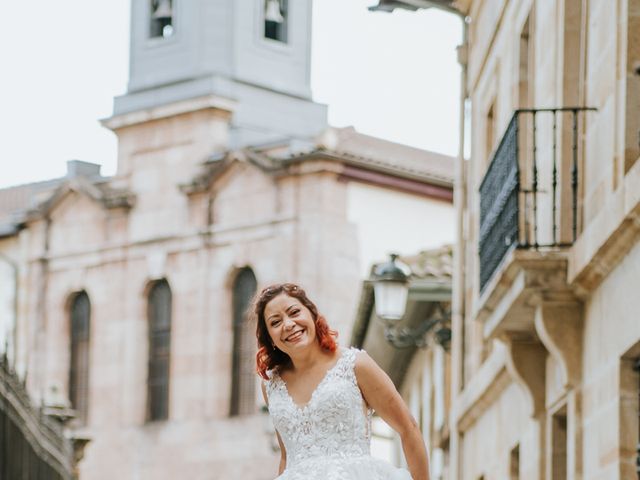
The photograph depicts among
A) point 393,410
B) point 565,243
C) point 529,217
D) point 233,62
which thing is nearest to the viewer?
point 393,410

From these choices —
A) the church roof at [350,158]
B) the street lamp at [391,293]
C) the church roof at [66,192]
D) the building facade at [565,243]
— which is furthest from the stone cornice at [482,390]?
the church roof at [66,192]

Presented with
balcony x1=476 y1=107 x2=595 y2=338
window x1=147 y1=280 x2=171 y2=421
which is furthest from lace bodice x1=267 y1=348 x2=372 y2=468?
window x1=147 y1=280 x2=171 y2=421

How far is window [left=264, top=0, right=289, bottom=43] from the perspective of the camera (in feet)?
197

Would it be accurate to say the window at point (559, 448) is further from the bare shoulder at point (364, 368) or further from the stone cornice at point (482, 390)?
the bare shoulder at point (364, 368)

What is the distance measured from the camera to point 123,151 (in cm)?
6038

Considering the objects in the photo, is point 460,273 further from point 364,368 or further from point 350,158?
point 350,158

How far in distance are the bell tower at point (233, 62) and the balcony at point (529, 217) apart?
132ft

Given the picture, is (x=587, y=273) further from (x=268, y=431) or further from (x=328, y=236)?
(x=328, y=236)

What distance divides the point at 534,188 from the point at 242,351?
42652 millimetres

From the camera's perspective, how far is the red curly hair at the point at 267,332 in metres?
8.91

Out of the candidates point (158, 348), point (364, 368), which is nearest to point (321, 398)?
point (364, 368)

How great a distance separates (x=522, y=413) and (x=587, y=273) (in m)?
5.09

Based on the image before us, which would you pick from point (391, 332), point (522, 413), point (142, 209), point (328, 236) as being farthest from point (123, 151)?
point (522, 413)

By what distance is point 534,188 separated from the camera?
1548cm
